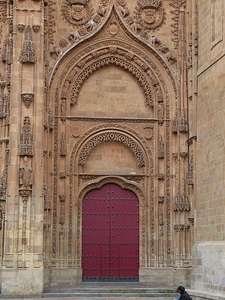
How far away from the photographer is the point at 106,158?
74.7ft

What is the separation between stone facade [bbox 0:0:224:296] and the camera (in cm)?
2044

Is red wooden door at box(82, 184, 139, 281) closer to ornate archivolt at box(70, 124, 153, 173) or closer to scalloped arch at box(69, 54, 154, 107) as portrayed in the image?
ornate archivolt at box(70, 124, 153, 173)

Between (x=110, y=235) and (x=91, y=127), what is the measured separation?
345cm

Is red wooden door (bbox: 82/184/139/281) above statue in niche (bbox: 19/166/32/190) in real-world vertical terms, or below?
below

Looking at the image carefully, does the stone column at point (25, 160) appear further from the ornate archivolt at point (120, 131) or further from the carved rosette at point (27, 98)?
the ornate archivolt at point (120, 131)

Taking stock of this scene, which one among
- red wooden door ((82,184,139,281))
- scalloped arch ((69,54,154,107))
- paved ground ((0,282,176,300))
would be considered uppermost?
scalloped arch ((69,54,154,107))

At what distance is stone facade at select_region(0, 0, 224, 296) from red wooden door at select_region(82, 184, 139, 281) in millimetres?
279

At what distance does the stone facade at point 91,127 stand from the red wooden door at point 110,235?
28 cm

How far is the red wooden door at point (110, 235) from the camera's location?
22250 millimetres

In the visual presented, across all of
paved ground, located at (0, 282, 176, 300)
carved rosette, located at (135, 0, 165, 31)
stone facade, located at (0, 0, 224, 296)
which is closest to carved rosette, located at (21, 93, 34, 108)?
stone facade, located at (0, 0, 224, 296)

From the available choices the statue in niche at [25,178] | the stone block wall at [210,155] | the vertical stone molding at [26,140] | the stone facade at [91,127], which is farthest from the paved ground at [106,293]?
the vertical stone molding at [26,140]

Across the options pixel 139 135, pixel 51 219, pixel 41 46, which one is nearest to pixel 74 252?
pixel 51 219

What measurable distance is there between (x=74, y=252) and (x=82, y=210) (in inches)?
53.3

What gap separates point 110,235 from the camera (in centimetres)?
2245
